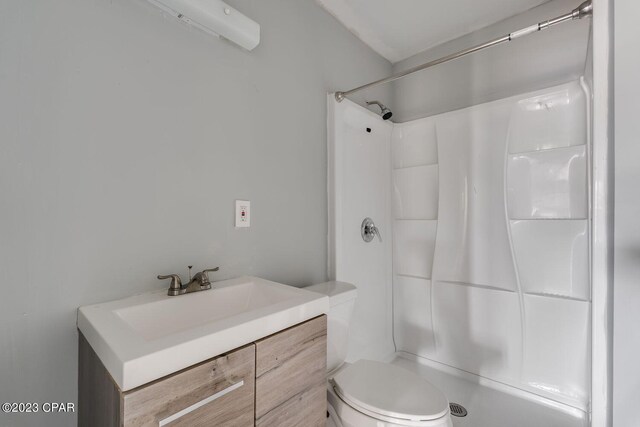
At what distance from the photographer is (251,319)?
73 centimetres

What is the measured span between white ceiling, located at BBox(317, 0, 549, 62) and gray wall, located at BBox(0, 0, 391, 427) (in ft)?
1.70

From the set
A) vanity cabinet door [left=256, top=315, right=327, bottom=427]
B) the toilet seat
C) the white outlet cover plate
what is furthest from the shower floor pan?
the white outlet cover plate

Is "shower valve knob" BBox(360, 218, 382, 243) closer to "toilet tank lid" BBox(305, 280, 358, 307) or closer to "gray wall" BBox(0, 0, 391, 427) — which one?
"toilet tank lid" BBox(305, 280, 358, 307)

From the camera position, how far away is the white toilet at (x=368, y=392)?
100cm

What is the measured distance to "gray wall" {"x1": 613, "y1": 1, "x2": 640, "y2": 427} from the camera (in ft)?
3.00

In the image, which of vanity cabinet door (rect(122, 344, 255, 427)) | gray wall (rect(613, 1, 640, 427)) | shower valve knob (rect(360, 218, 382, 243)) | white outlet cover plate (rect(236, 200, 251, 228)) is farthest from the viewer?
shower valve knob (rect(360, 218, 382, 243))

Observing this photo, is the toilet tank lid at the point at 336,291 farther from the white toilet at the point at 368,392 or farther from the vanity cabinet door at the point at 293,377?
the vanity cabinet door at the point at 293,377

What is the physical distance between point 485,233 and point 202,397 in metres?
1.78

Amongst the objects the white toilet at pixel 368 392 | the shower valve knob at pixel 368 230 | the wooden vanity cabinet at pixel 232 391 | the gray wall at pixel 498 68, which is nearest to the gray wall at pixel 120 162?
the wooden vanity cabinet at pixel 232 391

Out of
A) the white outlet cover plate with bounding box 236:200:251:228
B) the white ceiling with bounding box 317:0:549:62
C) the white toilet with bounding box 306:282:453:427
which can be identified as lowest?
the white toilet with bounding box 306:282:453:427

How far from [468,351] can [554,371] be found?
0.44 meters

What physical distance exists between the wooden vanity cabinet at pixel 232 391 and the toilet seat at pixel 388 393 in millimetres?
190

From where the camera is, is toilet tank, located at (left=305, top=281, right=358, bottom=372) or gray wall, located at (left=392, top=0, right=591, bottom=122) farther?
gray wall, located at (left=392, top=0, right=591, bottom=122)

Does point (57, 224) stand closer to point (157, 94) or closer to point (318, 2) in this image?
point (157, 94)
